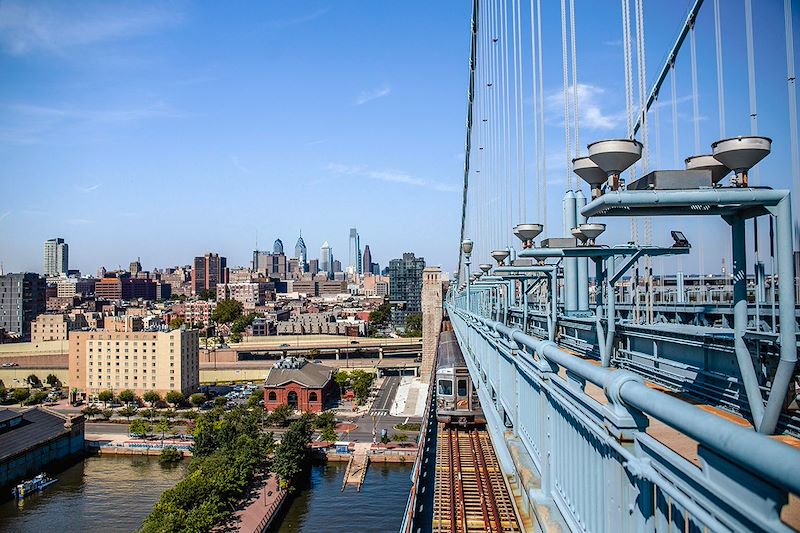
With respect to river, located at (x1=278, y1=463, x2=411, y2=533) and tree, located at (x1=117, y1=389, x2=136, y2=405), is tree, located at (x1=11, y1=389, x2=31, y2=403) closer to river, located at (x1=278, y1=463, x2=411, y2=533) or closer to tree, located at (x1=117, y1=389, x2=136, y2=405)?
tree, located at (x1=117, y1=389, x2=136, y2=405)

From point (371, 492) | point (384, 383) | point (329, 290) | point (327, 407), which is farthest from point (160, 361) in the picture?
point (329, 290)

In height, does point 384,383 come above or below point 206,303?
below

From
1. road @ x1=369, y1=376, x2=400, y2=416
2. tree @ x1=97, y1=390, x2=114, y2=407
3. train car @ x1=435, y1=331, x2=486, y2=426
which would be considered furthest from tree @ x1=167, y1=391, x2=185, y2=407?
train car @ x1=435, y1=331, x2=486, y2=426

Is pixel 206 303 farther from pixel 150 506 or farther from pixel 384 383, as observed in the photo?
pixel 150 506

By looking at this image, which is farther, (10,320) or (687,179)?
(10,320)

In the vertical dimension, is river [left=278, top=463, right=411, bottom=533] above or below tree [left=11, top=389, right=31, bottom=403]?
below

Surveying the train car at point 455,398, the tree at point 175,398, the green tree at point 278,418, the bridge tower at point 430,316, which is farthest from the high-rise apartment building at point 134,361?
the train car at point 455,398

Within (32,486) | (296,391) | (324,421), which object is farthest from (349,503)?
(296,391)
